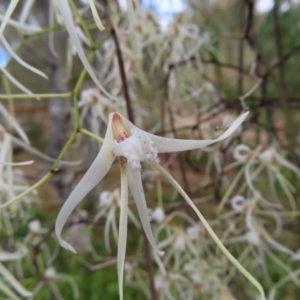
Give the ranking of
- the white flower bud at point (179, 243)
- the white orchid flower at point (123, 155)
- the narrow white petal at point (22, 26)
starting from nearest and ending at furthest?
the white orchid flower at point (123, 155), the narrow white petal at point (22, 26), the white flower bud at point (179, 243)

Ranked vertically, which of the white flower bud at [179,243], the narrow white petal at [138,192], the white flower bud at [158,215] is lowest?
the white flower bud at [179,243]

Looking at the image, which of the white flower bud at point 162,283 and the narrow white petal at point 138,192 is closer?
the narrow white petal at point 138,192

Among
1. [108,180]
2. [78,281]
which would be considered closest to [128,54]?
[78,281]

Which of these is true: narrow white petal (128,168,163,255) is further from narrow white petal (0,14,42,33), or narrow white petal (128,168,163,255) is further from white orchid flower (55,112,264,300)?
narrow white petal (0,14,42,33)

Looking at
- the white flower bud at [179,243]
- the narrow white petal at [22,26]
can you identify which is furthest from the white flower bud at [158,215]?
the narrow white petal at [22,26]

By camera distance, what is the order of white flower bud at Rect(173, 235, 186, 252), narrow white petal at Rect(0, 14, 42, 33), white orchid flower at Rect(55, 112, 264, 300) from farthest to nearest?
white flower bud at Rect(173, 235, 186, 252) → narrow white petal at Rect(0, 14, 42, 33) → white orchid flower at Rect(55, 112, 264, 300)

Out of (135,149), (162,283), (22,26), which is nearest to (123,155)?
(135,149)

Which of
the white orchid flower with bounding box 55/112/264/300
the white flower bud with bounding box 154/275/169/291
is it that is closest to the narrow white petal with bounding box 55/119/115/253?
the white orchid flower with bounding box 55/112/264/300

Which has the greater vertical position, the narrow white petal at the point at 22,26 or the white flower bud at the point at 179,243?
the narrow white petal at the point at 22,26

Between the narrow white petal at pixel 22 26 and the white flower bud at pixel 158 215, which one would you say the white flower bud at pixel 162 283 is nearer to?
the white flower bud at pixel 158 215
